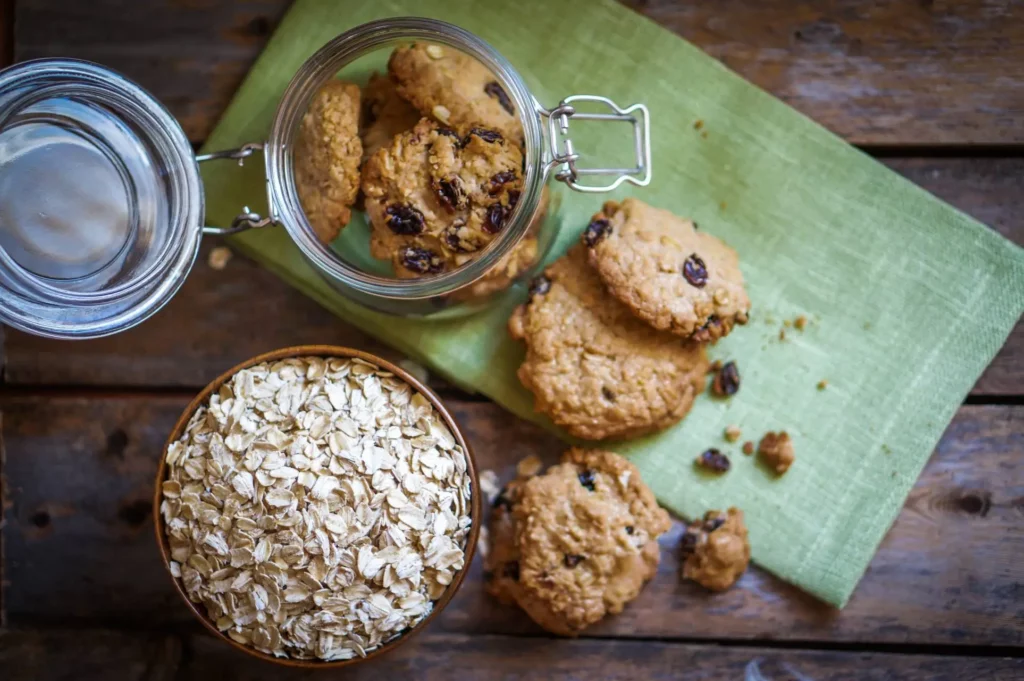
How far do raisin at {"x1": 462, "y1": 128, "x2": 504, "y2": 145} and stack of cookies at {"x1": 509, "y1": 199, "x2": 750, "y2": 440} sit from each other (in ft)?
0.78

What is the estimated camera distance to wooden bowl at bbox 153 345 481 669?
3.81ft

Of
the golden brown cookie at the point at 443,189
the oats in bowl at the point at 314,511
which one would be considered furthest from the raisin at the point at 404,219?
the oats in bowl at the point at 314,511

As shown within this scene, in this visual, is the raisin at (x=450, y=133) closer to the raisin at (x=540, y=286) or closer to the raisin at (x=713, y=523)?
the raisin at (x=540, y=286)

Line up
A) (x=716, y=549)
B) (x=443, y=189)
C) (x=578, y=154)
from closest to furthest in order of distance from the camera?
1. (x=443, y=189)
2. (x=578, y=154)
3. (x=716, y=549)

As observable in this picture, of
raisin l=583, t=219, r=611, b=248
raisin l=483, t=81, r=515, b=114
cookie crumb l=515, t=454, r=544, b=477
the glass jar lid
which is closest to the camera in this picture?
the glass jar lid

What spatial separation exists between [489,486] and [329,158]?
23.3 inches

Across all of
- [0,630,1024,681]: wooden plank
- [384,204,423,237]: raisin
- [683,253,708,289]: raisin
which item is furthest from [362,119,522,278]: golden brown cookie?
[0,630,1024,681]: wooden plank

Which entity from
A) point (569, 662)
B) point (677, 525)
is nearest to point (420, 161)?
point (677, 525)

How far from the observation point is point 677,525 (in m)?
1.38

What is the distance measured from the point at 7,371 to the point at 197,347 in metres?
0.33

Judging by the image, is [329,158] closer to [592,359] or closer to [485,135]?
[485,135]

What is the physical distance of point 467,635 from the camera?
54.6 inches

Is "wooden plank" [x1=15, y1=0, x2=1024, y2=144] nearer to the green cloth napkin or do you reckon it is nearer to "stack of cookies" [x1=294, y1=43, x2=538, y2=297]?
the green cloth napkin

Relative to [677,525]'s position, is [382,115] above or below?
above
